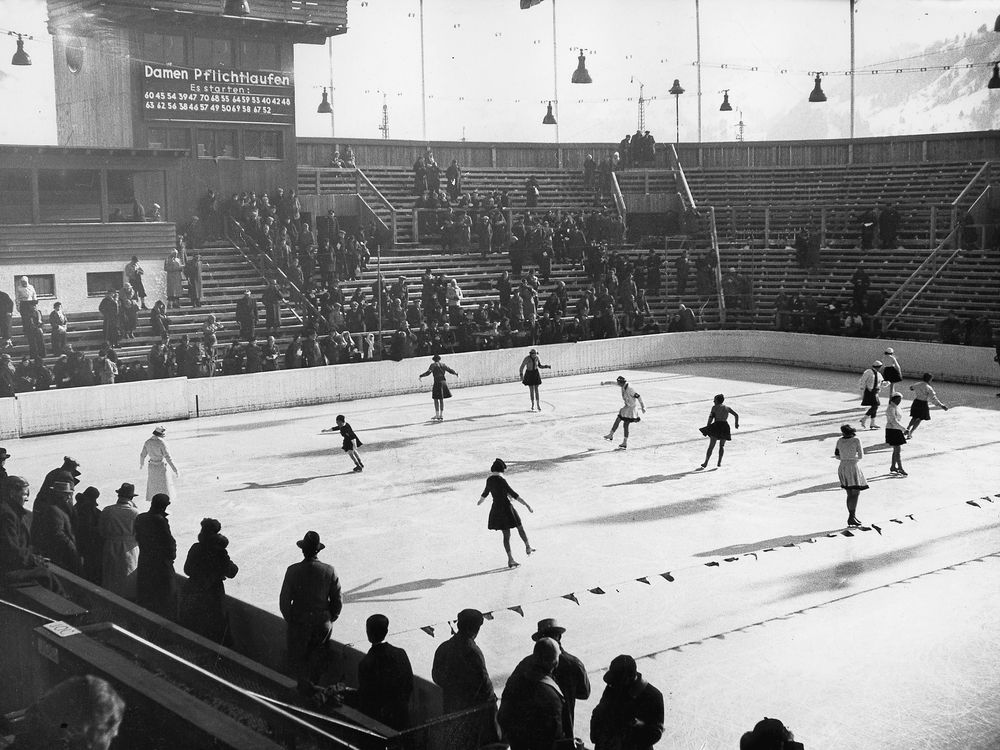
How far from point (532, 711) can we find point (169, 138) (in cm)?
3266

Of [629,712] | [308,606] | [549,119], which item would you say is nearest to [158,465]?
[308,606]

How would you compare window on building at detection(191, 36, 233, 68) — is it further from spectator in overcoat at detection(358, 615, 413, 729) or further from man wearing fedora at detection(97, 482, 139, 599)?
spectator in overcoat at detection(358, 615, 413, 729)

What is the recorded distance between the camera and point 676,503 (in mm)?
17156

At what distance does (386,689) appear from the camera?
7574 millimetres

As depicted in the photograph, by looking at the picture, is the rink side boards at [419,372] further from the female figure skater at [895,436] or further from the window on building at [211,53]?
the window on building at [211,53]

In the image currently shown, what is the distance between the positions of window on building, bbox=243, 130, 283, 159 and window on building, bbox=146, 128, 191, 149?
1996mm

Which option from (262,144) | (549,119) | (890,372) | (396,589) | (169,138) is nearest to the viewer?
(396,589)

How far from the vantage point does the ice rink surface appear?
32.8 feet

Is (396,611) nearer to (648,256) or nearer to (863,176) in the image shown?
(648,256)

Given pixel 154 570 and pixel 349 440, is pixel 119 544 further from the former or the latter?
pixel 349 440

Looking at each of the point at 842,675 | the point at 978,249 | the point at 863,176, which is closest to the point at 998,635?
the point at 842,675

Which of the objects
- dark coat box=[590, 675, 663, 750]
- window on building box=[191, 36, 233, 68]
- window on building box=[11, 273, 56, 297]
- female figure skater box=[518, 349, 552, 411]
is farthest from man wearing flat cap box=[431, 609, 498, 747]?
window on building box=[191, 36, 233, 68]

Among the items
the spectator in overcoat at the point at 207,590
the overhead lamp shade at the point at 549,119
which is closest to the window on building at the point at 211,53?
the overhead lamp shade at the point at 549,119

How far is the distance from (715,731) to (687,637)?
7.38 feet
